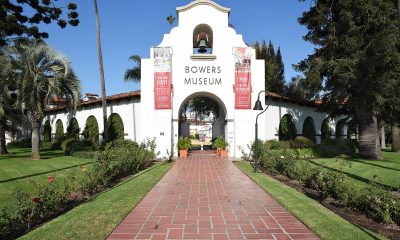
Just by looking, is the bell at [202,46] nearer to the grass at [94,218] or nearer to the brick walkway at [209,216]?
the brick walkway at [209,216]

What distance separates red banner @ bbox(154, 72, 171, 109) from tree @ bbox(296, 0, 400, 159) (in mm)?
8055

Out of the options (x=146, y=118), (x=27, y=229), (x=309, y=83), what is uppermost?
(x=309, y=83)

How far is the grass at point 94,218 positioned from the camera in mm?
5664

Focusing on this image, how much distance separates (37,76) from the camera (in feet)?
65.0

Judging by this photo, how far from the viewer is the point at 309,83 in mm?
20766

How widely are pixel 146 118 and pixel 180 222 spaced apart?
1542 centimetres

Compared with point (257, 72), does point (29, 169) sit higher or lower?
lower

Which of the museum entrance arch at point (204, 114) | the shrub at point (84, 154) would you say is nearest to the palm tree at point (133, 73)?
the museum entrance arch at point (204, 114)

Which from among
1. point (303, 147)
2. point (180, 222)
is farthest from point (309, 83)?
point (180, 222)

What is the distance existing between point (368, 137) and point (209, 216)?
55.8 ft

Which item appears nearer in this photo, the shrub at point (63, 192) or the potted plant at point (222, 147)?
the shrub at point (63, 192)

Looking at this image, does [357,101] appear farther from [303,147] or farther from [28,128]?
[28,128]

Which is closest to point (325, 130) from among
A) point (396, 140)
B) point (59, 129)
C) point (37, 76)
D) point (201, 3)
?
point (396, 140)

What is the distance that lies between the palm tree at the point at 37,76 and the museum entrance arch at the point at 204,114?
7.18 metres
